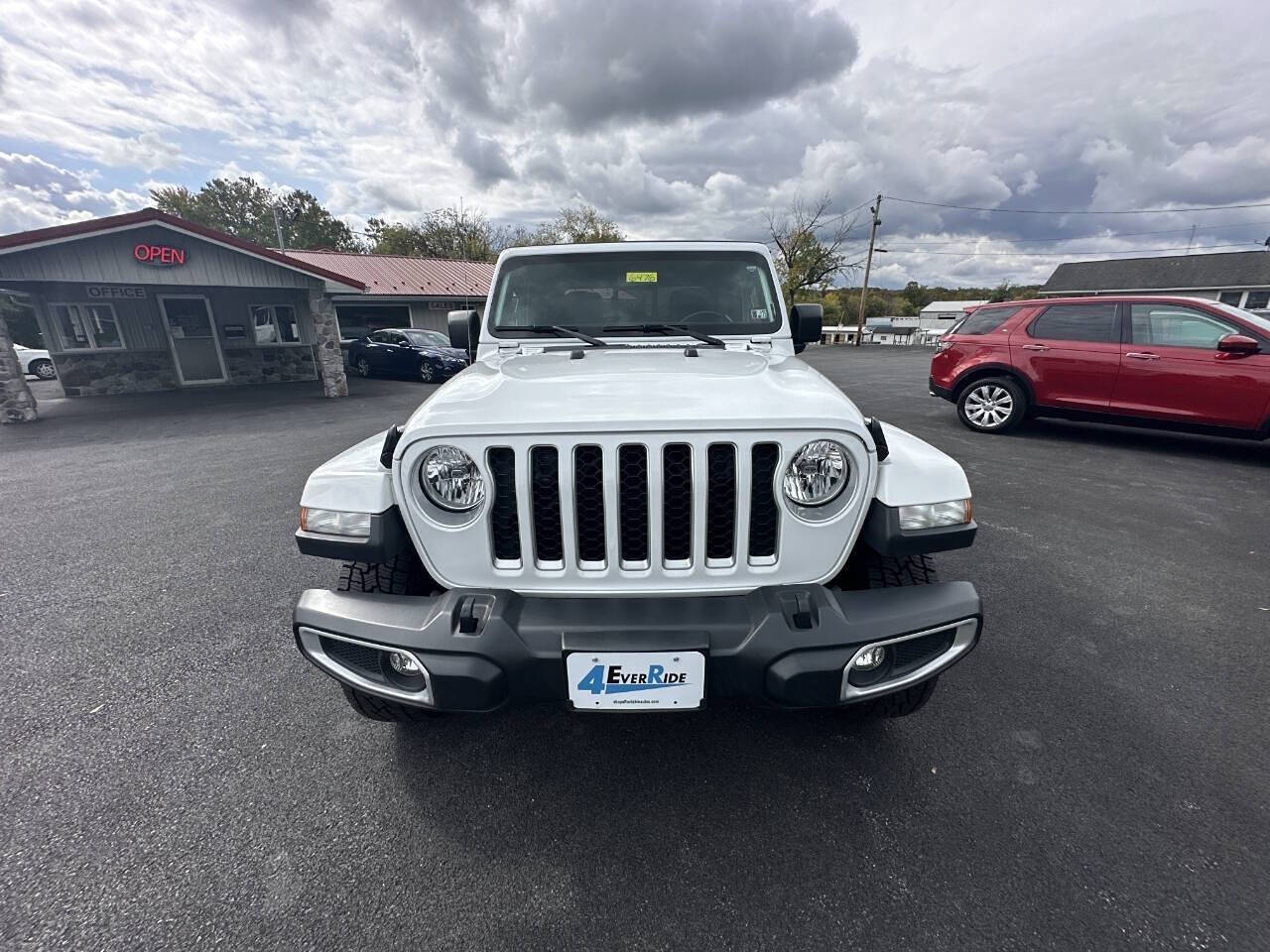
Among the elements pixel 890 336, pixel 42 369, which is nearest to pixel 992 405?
pixel 42 369

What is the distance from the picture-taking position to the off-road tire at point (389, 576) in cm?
184

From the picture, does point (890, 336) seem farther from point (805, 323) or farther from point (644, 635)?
point (644, 635)

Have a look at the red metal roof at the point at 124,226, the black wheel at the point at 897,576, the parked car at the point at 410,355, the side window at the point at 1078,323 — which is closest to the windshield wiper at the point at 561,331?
the black wheel at the point at 897,576

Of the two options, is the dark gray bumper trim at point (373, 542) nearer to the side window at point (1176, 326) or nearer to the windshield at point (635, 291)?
the windshield at point (635, 291)


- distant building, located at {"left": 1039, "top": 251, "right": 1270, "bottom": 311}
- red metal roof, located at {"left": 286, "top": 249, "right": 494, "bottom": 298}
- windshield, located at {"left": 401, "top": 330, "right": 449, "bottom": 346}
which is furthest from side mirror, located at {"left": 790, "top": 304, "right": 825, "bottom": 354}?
distant building, located at {"left": 1039, "top": 251, "right": 1270, "bottom": 311}

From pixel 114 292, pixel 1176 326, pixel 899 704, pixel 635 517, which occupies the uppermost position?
pixel 114 292

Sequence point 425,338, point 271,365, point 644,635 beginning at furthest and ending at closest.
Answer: point 271,365, point 425,338, point 644,635

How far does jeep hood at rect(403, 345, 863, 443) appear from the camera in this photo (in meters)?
1.48

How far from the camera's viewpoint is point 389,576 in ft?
6.07

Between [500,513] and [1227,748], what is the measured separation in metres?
2.84

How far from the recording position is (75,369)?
12.1 m

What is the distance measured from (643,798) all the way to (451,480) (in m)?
1.27

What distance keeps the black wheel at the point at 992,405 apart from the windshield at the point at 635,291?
5647mm

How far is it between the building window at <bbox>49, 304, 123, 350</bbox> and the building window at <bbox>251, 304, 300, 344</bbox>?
9.12 feet
